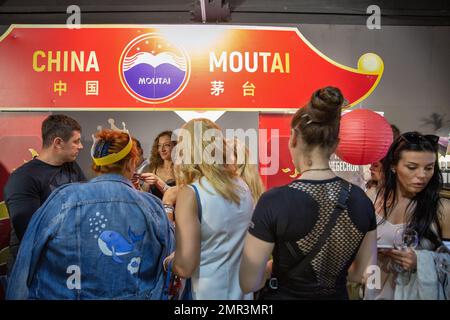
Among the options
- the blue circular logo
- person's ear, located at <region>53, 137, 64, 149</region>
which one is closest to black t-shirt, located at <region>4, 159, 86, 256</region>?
person's ear, located at <region>53, 137, 64, 149</region>

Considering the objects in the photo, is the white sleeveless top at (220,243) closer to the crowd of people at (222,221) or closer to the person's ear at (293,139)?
the crowd of people at (222,221)

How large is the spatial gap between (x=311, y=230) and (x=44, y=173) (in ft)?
5.57

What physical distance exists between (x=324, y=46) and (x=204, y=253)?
1546 mm

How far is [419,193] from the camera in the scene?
2229mm

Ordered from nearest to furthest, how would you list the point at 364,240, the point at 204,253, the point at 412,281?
1. the point at 364,240
2. the point at 204,253
3. the point at 412,281

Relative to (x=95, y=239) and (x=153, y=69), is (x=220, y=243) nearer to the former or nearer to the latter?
(x=95, y=239)

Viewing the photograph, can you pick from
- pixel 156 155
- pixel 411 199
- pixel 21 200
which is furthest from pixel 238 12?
pixel 21 200

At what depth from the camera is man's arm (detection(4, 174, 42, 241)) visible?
2285mm

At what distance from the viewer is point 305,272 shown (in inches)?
59.2

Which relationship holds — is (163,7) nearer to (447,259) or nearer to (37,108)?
(37,108)

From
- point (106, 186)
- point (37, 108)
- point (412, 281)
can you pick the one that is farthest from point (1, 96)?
point (412, 281)

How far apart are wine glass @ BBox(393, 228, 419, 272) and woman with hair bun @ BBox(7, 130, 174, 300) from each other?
4.32 ft

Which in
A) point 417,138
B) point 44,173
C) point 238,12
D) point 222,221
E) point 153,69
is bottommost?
point 222,221

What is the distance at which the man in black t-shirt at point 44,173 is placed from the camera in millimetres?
2301
